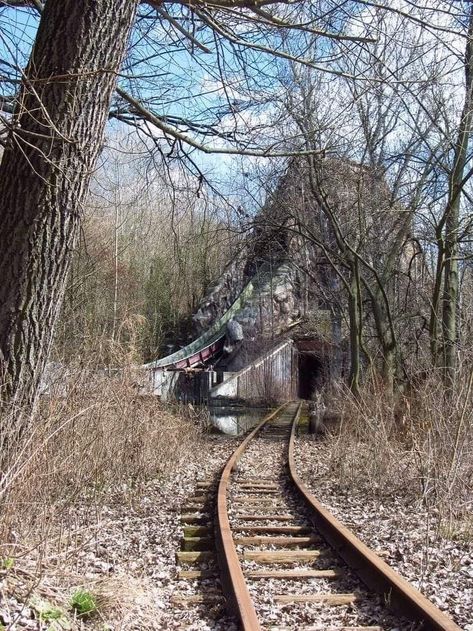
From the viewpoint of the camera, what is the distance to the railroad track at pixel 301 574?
168 inches

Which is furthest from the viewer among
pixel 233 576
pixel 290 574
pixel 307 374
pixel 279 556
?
pixel 307 374

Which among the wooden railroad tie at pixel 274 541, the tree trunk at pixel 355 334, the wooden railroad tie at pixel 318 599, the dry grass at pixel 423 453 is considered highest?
the tree trunk at pixel 355 334

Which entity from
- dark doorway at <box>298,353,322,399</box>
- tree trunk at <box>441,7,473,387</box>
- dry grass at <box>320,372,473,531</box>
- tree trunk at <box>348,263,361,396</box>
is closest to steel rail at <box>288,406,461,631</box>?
dry grass at <box>320,372,473,531</box>

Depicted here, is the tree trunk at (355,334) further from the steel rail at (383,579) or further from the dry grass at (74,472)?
the steel rail at (383,579)

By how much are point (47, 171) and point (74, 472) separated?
9.82 feet

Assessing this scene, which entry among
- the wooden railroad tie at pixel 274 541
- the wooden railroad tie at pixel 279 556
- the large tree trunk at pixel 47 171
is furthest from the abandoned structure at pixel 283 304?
the large tree trunk at pixel 47 171

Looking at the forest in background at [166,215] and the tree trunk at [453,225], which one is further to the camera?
the tree trunk at [453,225]

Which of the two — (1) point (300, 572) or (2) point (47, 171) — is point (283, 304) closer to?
(1) point (300, 572)

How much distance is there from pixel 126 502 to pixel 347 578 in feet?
11.5

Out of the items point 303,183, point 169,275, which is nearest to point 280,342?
point 169,275

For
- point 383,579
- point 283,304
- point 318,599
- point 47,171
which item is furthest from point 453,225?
point 283,304

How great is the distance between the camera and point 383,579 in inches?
189

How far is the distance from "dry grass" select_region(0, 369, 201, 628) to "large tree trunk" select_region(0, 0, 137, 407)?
2.20 ft

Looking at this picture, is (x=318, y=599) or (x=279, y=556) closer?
(x=318, y=599)
